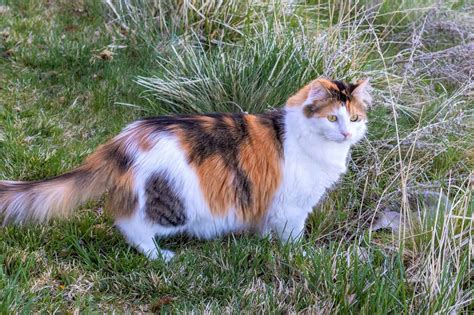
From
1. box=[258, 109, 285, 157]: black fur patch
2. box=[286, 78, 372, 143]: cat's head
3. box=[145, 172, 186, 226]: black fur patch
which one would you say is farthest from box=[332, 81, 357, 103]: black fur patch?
box=[145, 172, 186, 226]: black fur patch

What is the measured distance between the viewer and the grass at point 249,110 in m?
2.47

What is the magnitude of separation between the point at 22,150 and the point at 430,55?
10.8 ft

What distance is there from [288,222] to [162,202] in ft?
2.35

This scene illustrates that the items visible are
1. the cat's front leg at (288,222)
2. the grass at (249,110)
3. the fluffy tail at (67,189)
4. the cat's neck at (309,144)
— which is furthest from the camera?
the cat's front leg at (288,222)

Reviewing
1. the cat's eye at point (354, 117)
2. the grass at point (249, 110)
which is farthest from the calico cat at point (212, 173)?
the grass at point (249, 110)

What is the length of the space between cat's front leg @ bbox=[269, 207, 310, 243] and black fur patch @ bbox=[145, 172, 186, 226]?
531 mm

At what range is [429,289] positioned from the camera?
2.31 meters

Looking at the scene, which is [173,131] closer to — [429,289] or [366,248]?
[366,248]

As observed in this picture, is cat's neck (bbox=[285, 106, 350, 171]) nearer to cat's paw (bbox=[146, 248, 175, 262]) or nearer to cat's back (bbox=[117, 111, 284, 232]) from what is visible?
cat's back (bbox=[117, 111, 284, 232])

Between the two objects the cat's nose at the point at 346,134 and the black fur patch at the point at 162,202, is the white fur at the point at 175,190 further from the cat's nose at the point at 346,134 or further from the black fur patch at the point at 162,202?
the cat's nose at the point at 346,134

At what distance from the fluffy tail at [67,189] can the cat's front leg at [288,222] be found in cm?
82

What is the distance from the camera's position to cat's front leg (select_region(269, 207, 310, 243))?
298cm

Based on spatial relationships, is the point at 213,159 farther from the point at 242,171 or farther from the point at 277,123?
the point at 277,123

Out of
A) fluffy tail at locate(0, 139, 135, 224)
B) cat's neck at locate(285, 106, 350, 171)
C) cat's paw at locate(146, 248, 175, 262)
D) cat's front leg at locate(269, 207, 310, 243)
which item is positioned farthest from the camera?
cat's front leg at locate(269, 207, 310, 243)
